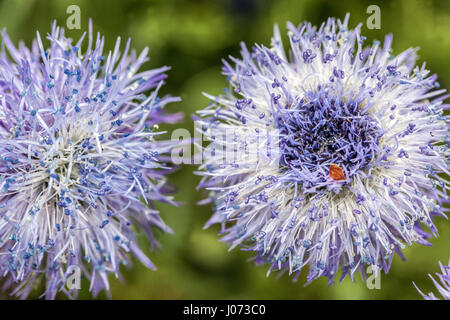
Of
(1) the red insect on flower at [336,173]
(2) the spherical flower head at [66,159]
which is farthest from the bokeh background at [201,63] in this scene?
(1) the red insect on flower at [336,173]

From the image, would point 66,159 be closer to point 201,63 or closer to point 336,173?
point 336,173

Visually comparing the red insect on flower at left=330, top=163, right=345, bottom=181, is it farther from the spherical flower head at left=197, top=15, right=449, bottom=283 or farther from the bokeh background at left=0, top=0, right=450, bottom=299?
the bokeh background at left=0, top=0, right=450, bottom=299

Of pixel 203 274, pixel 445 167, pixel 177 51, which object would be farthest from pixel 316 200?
pixel 177 51

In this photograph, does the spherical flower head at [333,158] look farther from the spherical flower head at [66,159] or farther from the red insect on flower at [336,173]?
the spherical flower head at [66,159]

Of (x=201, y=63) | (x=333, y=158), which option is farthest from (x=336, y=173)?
(x=201, y=63)

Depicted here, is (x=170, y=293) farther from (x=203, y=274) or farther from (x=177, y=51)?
(x=177, y=51)

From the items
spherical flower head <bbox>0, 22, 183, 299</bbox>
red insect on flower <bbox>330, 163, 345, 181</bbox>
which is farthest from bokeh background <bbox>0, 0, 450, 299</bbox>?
red insect on flower <bbox>330, 163, 345, 181</bbox>
